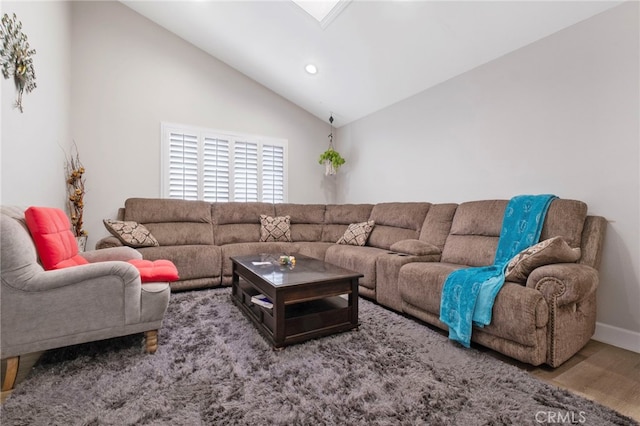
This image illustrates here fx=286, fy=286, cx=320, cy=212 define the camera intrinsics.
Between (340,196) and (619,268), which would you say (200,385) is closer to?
(619,268)

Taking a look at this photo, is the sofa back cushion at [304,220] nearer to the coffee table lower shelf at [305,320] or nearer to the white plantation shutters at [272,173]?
the white plantation shutters at [272,173]

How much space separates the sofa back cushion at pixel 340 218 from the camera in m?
4.10

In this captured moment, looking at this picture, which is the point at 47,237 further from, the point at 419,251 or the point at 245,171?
the point at 245,171

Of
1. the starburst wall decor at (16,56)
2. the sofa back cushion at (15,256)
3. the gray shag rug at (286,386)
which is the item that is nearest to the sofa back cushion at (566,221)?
the gray shag rug at (286,386)

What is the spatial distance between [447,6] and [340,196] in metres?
3.21

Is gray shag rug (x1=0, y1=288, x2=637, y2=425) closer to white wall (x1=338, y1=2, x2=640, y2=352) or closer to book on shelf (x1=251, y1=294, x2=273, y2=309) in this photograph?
book on shelf (x1=251, y1=294, x2=273, y2=309)

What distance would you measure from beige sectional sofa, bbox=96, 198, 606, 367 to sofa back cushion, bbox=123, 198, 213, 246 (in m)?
0.01

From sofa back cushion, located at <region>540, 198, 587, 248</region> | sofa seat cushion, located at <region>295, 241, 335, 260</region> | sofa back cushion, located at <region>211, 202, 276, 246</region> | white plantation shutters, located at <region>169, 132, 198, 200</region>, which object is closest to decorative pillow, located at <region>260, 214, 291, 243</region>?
sofa back cushion, located at <region>211, 202, 276, 246</region>

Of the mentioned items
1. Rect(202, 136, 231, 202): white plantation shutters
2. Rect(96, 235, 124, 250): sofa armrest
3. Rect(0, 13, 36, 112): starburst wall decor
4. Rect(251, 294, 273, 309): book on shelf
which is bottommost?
Rect(251, 294, 273, 309): book on shelf

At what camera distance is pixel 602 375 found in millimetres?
1654

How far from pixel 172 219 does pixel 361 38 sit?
309cm

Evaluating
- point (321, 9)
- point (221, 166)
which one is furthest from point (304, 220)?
point (321, 9)

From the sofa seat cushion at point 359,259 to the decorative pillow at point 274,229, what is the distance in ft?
2.71

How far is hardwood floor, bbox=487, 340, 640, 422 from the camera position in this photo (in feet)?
4.71
